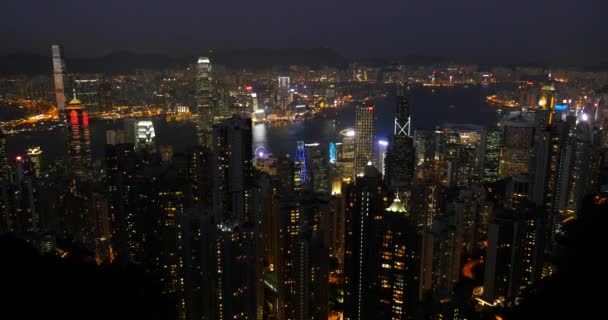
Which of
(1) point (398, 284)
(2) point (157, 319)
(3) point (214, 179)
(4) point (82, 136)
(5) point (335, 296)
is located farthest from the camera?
(4) point (82, 136)

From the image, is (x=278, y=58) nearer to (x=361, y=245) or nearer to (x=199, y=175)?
(x=199, y=175)

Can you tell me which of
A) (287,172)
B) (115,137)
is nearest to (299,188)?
(287,172)

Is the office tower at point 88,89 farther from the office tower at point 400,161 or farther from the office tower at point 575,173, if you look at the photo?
the office tower at point 575,173

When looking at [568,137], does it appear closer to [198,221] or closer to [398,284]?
[398,284]

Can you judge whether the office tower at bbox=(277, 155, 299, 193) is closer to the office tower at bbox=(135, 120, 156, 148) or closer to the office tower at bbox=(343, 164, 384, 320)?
the office tower at bbox=(135, 120, 156, 148)

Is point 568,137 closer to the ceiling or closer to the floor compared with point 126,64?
closer to the floor

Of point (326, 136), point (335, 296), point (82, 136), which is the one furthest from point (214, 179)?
point (326, 136)
